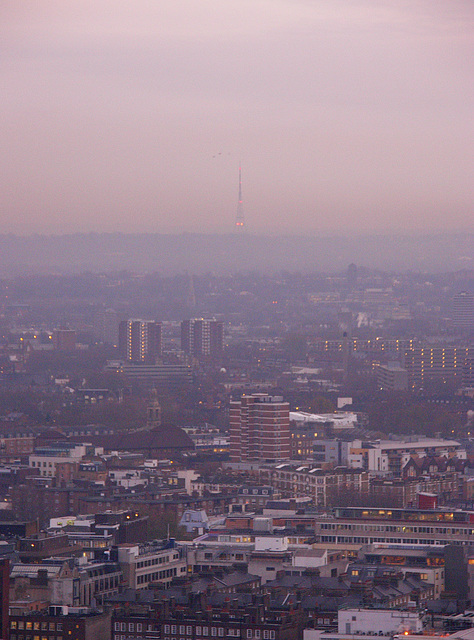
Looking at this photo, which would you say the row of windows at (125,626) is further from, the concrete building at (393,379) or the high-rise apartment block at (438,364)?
the high-rise apartment block at (438,364)

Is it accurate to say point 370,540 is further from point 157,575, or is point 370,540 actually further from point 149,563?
point 149,563

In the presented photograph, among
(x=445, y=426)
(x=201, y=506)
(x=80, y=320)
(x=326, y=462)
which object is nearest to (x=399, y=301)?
(x=80, y=320)

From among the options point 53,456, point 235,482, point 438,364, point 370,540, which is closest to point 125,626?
point 370,540

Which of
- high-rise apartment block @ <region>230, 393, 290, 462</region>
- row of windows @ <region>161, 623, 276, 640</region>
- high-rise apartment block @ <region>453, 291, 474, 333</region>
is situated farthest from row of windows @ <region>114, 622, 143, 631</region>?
high-rise apartment block @ <region>453, 291, 474, 333</region>

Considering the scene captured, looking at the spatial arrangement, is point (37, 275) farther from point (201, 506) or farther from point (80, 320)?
point (201, 506)

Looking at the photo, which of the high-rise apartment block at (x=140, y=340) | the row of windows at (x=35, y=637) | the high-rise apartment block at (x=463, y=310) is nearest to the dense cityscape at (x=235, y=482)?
the row of windows at (x=35, y=637)

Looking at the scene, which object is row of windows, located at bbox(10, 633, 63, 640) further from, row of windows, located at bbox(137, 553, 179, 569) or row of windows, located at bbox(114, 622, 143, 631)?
row of windows, located at bbox(137, 553, 179, 569)
